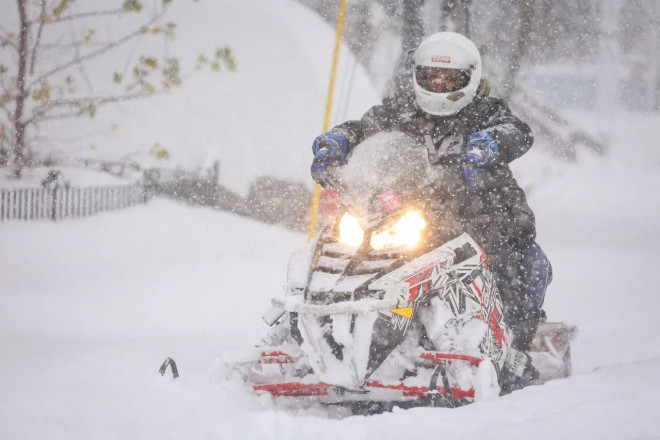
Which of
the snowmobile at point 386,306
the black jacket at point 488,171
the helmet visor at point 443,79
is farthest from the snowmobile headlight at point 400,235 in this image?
the helmet visor at point 443,79

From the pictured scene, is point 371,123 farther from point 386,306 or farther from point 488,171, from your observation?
point 386,306

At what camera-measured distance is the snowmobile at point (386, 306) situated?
2.48 metres

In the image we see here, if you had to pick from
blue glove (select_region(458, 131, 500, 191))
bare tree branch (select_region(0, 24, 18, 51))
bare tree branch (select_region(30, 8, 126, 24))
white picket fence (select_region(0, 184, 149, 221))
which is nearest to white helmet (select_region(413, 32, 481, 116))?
blue glove (select_region(458, 131, 500, 191))

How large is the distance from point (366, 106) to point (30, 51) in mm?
4711

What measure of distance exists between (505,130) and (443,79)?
17.0 inches

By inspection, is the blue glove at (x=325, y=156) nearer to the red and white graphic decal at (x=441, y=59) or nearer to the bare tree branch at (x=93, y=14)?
the red and white graphic decal at (x=441, y=59)

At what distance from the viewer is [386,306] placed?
2.40 m

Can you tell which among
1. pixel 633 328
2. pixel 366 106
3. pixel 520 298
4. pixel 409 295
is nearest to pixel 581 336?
pixel 633 328

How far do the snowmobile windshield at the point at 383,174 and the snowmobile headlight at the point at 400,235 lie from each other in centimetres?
7

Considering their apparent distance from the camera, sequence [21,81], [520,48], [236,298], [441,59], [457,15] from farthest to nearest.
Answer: [520,48] → [457,15] → [21,81] → [236,298] → [441,59]

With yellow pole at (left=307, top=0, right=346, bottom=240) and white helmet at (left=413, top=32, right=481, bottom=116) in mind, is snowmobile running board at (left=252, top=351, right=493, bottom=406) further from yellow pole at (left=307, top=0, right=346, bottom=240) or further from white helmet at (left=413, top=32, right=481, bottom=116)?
yellow pole at (left=307, top=0, right=346, bottom=240)

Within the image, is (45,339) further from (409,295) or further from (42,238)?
(42,238)

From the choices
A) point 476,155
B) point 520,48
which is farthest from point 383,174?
point 520,48

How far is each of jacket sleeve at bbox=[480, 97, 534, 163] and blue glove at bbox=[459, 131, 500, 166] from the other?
0.46 feet
